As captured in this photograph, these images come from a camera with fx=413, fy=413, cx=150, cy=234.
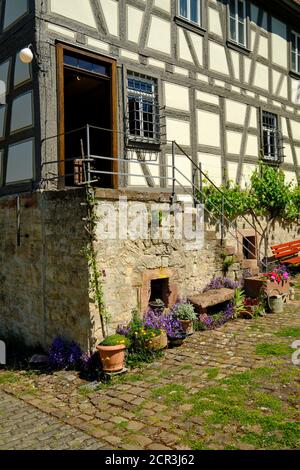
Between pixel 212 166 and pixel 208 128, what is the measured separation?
38.6 inches

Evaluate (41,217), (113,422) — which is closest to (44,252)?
(41,217)

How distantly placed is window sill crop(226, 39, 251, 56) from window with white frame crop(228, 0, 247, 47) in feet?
0.37

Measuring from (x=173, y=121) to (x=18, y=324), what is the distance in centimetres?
570

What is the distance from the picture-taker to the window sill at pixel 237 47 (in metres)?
11.4

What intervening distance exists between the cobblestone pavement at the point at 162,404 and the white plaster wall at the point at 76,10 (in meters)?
6.46

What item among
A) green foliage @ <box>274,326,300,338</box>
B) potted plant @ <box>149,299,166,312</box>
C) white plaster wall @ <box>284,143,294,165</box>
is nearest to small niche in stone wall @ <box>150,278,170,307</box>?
potted plant @ <box>149,299,166,312</box>

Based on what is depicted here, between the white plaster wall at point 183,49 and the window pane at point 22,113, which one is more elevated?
the white plaster wall at point 183,49

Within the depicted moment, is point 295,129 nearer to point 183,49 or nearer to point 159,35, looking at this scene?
point 183,49

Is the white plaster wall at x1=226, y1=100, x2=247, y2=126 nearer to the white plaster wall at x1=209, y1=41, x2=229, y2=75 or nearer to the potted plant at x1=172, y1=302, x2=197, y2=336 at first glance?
the white plaster wall at x1=209, y1=41, x2=229, y2=75

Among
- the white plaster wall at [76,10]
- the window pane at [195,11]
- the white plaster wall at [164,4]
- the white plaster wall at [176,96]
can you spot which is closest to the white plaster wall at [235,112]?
the white plaster wall at [176,96]

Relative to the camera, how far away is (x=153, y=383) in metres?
5.79

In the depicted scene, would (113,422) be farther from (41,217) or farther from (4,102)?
(4,102)

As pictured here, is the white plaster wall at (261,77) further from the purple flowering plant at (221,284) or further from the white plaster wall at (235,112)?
the purple flowering plant at (221,284)

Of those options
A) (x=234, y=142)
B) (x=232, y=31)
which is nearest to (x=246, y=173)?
(x=234, y=142)
